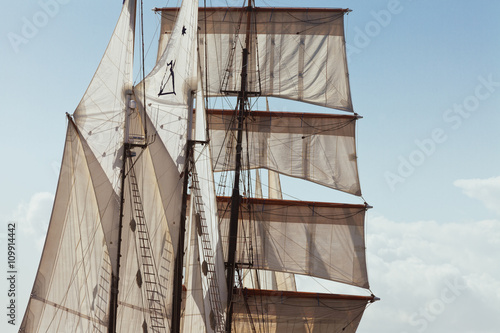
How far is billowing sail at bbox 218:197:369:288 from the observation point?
45156mm

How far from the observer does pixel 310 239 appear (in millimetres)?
45781

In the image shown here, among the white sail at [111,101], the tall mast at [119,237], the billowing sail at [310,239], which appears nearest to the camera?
the tall mast at [119,237]

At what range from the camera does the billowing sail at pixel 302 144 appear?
4672 cm

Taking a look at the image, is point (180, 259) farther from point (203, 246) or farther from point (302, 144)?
point (302, 144)

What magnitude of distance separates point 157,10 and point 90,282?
21.3 meters

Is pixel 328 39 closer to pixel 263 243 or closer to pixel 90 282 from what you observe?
pixel 263 243

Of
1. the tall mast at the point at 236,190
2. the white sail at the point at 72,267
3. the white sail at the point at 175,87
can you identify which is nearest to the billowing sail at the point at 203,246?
the white sail at the point at 175,87

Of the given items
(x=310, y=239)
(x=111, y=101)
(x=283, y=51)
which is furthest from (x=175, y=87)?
(x=310, y=239)

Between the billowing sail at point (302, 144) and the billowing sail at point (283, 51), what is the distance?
1190mm

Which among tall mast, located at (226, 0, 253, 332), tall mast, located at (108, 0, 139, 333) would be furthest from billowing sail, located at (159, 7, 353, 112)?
tall mast, located at (108, 0, 139, 333)

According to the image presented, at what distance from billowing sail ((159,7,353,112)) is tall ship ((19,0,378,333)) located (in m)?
0.62

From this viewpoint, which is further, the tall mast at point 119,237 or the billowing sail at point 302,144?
the billowing sail at point 302,144

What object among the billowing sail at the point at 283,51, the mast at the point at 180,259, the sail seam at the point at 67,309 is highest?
the billowing sail at the point at 283,51

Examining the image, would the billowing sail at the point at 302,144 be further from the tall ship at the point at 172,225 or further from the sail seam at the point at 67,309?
the sail seam at the point at 67,309
